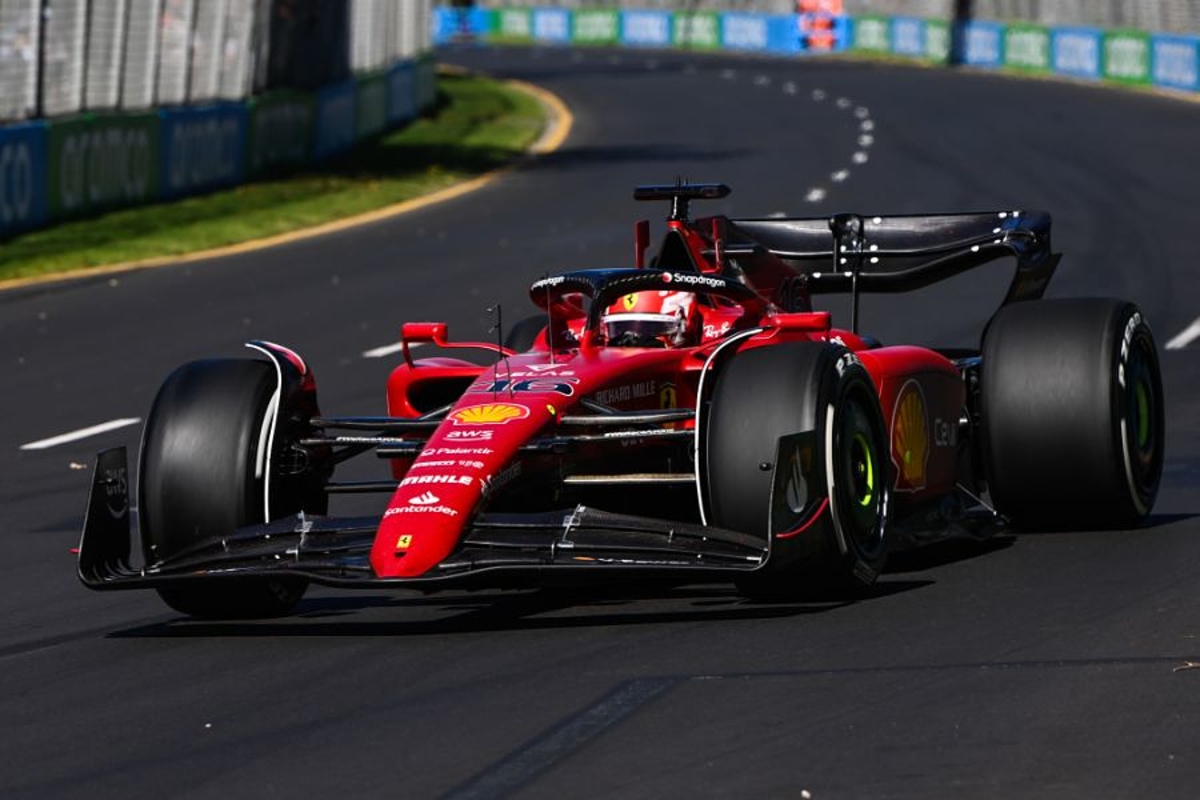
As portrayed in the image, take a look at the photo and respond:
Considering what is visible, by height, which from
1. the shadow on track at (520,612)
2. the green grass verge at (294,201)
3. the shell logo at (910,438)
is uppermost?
the shell logo at (910,438)

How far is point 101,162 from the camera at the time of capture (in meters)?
28.3

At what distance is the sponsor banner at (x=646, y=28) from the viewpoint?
298 feet

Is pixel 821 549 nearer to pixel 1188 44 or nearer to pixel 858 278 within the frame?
pixel 858 278

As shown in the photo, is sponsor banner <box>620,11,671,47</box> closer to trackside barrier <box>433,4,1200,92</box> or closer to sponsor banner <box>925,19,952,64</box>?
trackside barrier <box>433,4,1200,92</box>

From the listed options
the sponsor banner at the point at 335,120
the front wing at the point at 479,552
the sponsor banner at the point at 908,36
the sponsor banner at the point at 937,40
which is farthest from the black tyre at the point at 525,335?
the sponsor banner at the point at 908,36

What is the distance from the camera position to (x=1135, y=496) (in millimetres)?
10211

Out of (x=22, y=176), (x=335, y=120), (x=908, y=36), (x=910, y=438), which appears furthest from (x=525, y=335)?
(x=908, y=36)

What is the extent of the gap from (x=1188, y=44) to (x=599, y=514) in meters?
46.6

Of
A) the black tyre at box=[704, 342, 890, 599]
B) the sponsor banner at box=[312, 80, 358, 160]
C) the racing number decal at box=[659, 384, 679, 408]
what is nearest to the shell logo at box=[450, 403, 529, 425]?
the black tyre at box=[704, 342, 890, 599]

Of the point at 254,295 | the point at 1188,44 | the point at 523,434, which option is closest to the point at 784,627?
the point at 523,434

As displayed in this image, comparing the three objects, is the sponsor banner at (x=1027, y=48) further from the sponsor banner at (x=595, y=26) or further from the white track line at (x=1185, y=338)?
the white track line at (x=1185, y=338)

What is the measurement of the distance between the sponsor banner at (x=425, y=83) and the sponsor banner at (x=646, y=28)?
1608 inches

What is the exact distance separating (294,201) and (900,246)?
20042mm

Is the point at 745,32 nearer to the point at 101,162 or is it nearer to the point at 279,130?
the point at 279,130
